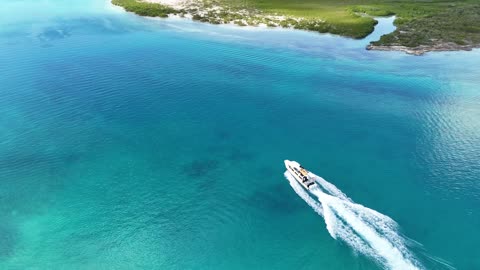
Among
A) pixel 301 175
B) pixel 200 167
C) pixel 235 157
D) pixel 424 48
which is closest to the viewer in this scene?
pixel 301 175

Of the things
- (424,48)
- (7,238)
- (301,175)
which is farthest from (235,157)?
(424,48)

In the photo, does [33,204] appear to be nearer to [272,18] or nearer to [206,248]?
[206,248]

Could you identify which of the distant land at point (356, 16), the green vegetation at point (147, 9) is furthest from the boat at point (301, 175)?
the green vegetation at point (147, 9)

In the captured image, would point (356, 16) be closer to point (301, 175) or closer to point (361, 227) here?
point (301, 175)

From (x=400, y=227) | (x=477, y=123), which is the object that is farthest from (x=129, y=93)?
(x=477, y=123)

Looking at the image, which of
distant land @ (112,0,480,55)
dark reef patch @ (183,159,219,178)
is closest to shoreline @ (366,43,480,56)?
distant land @ (112,0,480,55)
